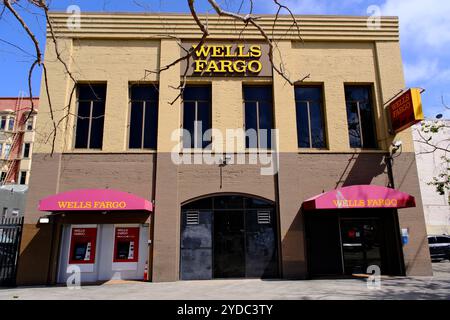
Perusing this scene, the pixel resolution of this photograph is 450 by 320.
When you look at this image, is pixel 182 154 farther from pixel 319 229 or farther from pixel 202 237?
pixel 319 229

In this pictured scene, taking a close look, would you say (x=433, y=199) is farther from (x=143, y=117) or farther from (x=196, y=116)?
(x=143, y=117)

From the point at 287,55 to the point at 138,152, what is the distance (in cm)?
748

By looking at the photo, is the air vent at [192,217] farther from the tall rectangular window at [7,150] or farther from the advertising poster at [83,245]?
the tall rectangular window at [7,150]

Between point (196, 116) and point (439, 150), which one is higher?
point (439, 150)

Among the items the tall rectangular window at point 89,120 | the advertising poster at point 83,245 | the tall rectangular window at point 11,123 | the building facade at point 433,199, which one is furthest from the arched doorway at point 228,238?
the tall rectangular window at point 11,123

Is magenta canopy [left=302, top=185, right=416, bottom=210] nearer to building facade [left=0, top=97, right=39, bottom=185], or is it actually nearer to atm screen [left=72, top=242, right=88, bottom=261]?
atm screen [left=72, top=242, right=88, bottom=261]

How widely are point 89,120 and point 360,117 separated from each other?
37.6 feet

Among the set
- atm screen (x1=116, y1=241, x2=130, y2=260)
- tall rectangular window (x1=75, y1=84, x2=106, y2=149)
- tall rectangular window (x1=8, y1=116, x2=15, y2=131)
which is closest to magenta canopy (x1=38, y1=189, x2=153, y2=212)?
atm screen (x1=116, y1=241, x2=130, y2=260)

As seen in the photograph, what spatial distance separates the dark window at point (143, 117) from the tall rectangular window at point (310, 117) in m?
6.04

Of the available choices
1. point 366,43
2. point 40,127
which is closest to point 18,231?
point 40,127

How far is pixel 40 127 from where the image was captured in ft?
45.4

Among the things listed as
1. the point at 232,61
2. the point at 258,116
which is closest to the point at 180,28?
the point at 232,61

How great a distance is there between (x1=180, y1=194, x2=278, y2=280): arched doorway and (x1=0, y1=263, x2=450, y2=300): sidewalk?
2.03ft

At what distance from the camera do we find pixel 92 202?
39.6ft
